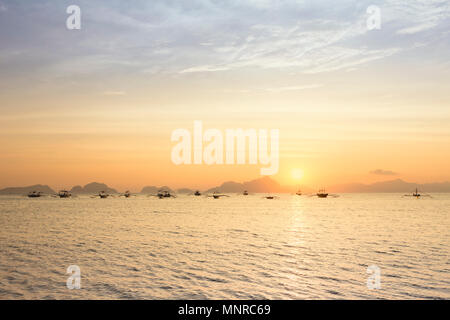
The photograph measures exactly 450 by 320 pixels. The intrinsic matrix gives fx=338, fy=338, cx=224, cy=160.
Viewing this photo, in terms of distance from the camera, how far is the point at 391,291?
82.6 feet

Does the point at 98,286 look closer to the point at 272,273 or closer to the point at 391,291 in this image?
the point at 272,273

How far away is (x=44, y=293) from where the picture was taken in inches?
984

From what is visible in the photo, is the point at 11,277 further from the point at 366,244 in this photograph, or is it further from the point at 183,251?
the point at 366,244

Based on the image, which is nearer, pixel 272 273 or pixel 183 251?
pixel 272 273

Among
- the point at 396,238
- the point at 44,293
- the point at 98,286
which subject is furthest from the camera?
the point at 396,238
